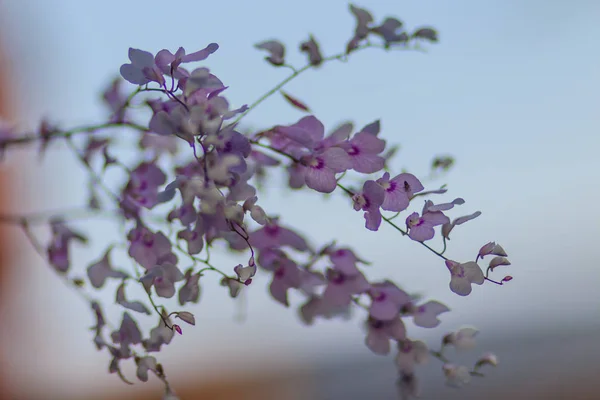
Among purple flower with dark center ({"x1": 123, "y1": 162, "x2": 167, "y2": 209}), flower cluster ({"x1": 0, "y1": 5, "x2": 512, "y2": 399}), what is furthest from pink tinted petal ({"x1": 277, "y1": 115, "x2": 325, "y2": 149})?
purple flower with dark center ({"x1": 123, "y1": 162, "x2": 167, "y2": 209})

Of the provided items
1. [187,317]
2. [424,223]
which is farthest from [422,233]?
[187,317]

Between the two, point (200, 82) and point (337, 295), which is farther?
point (337, 295)

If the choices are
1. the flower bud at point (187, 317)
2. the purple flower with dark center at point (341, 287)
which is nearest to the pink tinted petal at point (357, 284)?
the purple flower with dark center at point (341, 287)

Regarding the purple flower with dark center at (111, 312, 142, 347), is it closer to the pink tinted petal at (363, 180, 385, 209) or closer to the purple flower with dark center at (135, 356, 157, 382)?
the purple flower with dark center at (135, 356, 157, 382)

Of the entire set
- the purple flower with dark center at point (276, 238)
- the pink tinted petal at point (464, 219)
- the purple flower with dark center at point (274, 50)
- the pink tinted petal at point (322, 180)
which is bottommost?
the pink tinted petal at point (464, 219)

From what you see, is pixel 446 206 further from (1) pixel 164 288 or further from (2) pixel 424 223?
(1) pixel 164 288

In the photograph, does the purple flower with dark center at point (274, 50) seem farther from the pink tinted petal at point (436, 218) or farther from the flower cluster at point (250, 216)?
the pink tinted petal at point (436, 218)
